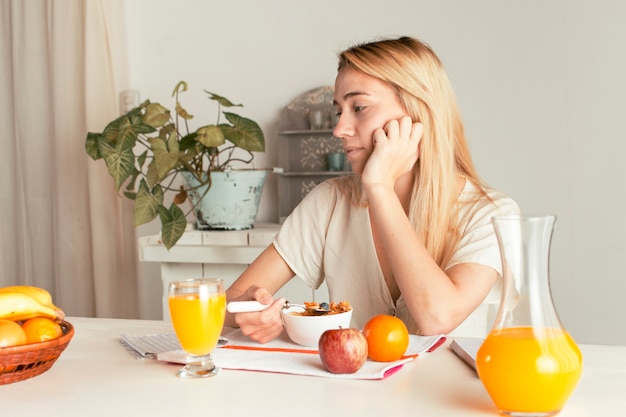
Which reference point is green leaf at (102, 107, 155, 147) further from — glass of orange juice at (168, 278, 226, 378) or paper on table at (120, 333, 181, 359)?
glass of orange juice at (168, 278, 226, 378)

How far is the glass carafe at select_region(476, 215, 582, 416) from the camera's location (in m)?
0.84

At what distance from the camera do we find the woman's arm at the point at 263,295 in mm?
1265

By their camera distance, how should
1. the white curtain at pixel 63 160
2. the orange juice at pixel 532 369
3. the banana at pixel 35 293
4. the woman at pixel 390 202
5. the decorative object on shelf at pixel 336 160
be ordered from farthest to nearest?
the white curtain at pixel 63 160
the decorative object on shelf at pixel 336 160
the woman at pixel 390 202
the banana at pixel 35 293
the orange juice at pixel 532 369

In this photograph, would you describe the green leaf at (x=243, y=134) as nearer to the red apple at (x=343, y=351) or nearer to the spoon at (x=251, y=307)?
the spoon at (x=251, y=307)

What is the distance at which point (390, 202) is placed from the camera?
1.54m

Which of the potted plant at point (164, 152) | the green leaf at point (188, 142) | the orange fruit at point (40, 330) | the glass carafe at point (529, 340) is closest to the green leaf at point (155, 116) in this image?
the potted plant at point (164, 152)

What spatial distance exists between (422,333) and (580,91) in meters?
1.67

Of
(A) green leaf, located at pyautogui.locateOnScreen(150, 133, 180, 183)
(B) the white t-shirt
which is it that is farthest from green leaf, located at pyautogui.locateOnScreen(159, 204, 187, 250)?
(B) the white t-shirt

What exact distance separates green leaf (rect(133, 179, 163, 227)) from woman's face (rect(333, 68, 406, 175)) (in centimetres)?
115

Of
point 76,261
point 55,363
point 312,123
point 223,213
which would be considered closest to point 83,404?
point 55,363

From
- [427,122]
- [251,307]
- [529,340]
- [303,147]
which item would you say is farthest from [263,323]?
[303,147]

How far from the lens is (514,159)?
2.82 metres

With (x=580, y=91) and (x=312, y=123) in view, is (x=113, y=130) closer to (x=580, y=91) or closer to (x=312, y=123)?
(x=312, y=123)

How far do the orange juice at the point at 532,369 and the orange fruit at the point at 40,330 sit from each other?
0.63m
